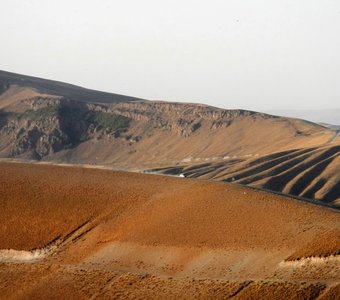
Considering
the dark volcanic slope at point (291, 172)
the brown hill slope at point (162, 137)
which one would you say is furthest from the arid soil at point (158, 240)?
the brown hill slope at point (162, 137)

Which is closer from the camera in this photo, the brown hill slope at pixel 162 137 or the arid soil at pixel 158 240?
the arid soil at pixel 158 240

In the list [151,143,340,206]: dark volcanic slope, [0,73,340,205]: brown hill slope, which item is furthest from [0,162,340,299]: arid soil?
[0,73,340,205]: brown hill slope

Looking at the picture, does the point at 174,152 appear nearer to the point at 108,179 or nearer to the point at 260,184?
the point at 260,184

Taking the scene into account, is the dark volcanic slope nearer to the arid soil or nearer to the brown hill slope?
the brown hill slope

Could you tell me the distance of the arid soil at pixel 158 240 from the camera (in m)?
35.5

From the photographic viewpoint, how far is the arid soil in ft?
116

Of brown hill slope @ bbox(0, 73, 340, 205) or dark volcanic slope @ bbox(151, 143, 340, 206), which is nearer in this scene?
dark volcanic slope @ bbox(151, 143, 340, 206)

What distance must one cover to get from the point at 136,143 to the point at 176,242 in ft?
446

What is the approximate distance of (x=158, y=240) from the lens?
4422 cm

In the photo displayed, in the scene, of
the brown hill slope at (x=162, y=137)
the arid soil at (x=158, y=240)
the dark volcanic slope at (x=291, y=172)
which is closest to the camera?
the arid soil at (x=158, y=240)

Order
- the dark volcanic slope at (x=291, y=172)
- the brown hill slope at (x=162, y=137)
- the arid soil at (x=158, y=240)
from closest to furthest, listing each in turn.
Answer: the arid soil at (x=158, y=240), the dark volcanic slope at (x=291, y=172), the brown hill slope at (x=162, y=137)

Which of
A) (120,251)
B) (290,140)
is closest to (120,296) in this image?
(120,251)

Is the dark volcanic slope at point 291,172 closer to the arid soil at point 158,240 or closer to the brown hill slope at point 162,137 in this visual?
the brown hill slope at point 162,137

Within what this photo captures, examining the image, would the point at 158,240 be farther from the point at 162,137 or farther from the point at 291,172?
the point at 162,137
